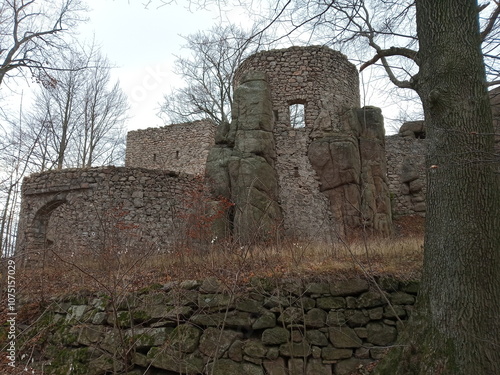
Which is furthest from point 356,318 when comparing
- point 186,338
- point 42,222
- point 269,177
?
point 42,222

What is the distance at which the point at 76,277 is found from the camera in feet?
20.7

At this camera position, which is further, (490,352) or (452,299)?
(452,299)

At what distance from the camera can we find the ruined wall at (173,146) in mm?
16828

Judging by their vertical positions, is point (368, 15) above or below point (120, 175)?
above

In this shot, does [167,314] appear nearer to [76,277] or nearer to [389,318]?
[76,277]

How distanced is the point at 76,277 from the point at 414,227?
32.0ft

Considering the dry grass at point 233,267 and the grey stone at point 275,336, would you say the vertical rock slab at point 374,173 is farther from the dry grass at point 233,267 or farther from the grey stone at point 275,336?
the grey stone at point 275,336

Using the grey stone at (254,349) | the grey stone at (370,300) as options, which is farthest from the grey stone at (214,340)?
the grey stone at (370,300)

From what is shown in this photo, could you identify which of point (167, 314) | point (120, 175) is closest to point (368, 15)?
point (167, 314)

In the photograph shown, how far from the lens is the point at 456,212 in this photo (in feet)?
11.5

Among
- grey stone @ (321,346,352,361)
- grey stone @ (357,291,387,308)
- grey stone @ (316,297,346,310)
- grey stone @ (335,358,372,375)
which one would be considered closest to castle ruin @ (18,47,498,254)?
grey stone @ (316,297,346,310)

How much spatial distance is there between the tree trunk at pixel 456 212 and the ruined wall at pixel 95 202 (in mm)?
6828

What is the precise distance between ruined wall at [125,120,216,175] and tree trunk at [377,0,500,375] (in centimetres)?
1330

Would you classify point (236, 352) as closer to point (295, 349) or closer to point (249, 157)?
point (295, 349)
